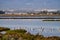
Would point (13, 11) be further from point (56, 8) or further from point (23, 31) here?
point (56, 8)

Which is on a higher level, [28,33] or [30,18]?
[30,18]

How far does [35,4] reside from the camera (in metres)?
6.99

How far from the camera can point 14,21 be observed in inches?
284

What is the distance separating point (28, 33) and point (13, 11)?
103 centimetres

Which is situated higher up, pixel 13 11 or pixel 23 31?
pixel 13 11

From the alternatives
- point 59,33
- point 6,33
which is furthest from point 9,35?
point 59,33

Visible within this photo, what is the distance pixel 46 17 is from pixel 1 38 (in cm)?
183

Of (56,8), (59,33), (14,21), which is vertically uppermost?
(56,8)

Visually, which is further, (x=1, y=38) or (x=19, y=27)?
(x=19, y=27)

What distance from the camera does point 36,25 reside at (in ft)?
23.0

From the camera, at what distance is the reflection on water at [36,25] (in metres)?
6.89

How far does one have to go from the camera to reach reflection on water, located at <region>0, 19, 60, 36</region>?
6895mm

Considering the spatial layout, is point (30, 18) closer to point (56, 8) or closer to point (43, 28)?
point (43, 28)

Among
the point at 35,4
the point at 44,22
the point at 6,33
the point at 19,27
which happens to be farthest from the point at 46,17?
the point at 6,33
